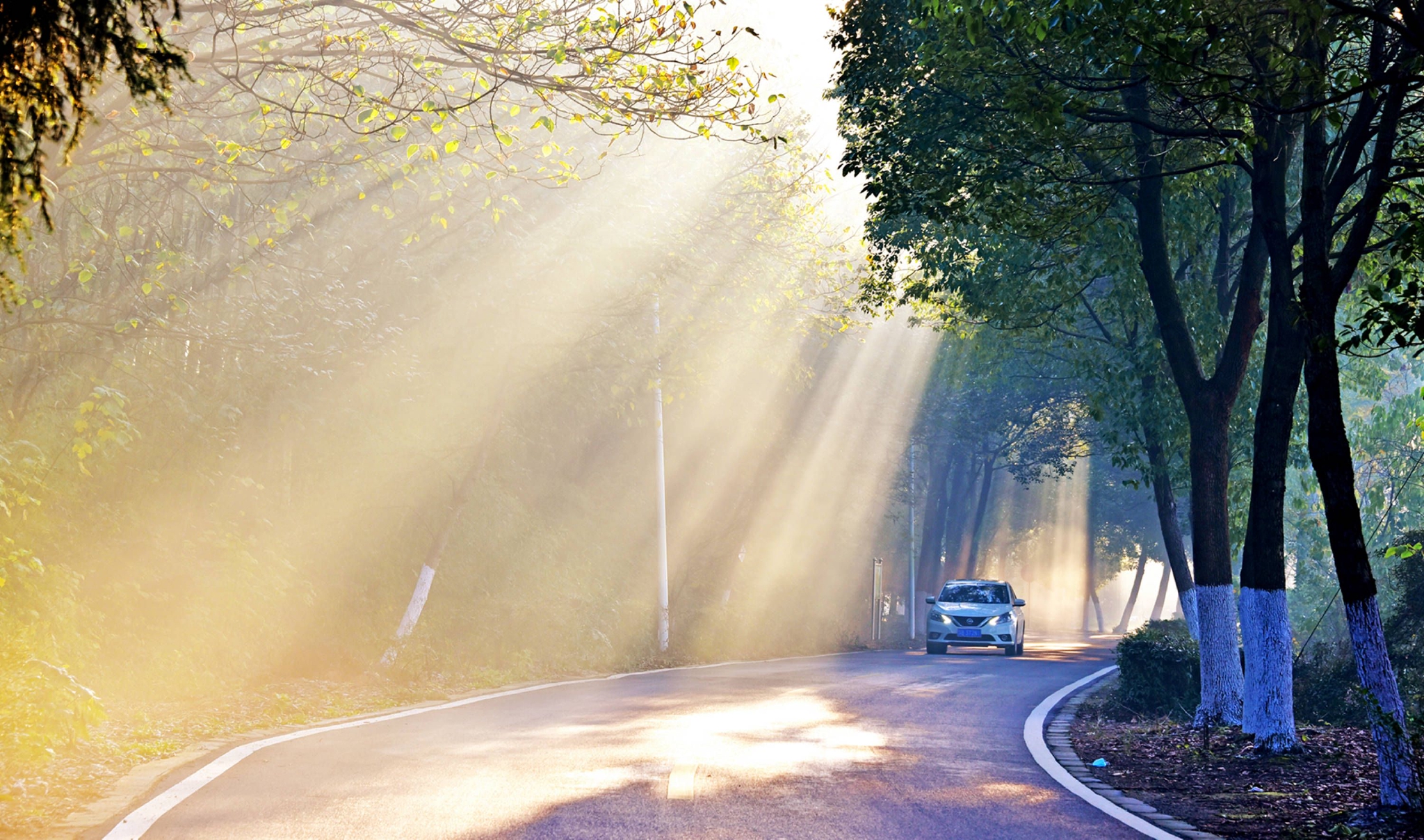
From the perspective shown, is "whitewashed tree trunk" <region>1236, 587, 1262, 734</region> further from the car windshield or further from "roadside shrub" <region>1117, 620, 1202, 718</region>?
the car windshield

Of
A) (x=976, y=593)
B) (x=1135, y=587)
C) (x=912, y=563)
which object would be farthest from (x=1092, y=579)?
(x=976, y=593)

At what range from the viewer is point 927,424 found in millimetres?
42781

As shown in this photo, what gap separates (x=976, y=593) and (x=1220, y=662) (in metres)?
18.0

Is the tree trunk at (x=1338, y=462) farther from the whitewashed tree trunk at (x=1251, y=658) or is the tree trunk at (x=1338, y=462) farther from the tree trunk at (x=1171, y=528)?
the tree trunk at (x=1171, y=528)

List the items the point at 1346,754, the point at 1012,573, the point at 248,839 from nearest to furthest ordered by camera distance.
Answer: the point at 248,839
the point at 1346,754
the point at 1012,573

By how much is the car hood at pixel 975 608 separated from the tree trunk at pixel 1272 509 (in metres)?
18.2

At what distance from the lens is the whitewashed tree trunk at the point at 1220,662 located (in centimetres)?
1258

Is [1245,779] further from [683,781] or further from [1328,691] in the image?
[1328,691]

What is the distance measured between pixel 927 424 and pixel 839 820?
3611cm

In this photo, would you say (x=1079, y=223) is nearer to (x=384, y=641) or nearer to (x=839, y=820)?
(x=839, y=820)

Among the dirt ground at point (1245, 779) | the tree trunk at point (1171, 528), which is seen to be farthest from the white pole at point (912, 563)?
the dirt ground at point (1245, 779)

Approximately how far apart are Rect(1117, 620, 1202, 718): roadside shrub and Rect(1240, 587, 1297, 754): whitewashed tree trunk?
468cm

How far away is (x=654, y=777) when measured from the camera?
8.89 meters

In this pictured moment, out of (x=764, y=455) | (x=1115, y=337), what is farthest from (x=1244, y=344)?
(x=764, y=455)
